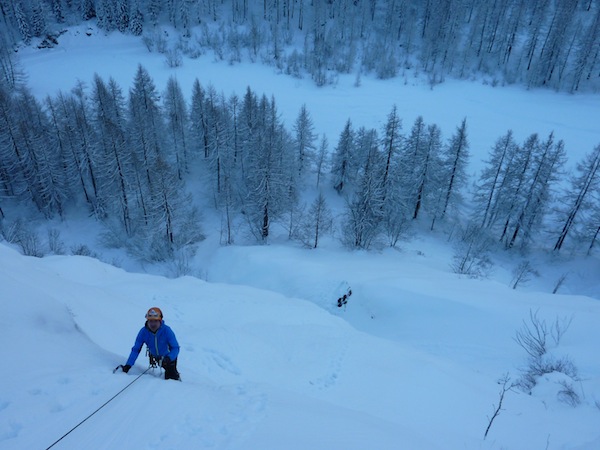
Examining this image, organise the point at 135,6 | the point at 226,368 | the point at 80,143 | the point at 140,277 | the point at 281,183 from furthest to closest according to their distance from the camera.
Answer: the point at 135,6, the point at 80,143, the point at 281,183, the point at 140,277, the point at 226,368

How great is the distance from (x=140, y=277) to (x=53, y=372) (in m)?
14.1

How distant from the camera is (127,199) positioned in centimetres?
3894

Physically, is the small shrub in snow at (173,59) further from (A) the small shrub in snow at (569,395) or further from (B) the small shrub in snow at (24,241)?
(A) the small shrub in snow at (569,395)

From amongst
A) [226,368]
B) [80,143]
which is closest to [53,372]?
[226,368]

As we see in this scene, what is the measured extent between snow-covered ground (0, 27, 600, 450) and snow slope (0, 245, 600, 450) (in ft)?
0.15

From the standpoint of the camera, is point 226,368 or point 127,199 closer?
point 226,368

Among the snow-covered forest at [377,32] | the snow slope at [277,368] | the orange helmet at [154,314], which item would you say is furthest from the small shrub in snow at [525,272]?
the snow-covered forest at [377,32]

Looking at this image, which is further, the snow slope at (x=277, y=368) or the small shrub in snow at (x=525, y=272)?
the small shrub in snow at (x=525, y=272)

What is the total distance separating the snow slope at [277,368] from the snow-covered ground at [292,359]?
0.05 meters

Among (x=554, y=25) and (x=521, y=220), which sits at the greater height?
(x=554, y=25)

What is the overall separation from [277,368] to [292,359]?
117cm

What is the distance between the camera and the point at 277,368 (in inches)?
457

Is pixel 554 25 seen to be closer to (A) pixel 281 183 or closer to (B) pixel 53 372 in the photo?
(A) pixel 281 183

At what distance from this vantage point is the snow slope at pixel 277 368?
6.24 meters
